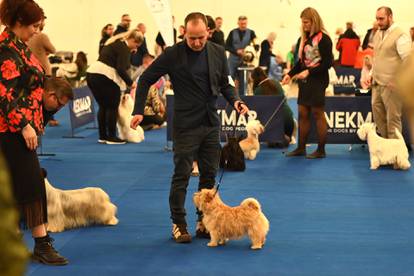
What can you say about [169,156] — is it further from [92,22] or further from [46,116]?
[92,22]

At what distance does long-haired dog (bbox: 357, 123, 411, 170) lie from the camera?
22.1 feet

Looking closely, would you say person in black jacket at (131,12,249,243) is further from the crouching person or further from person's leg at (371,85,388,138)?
person's leg at (371,85,388,138)

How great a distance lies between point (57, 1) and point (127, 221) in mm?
15216

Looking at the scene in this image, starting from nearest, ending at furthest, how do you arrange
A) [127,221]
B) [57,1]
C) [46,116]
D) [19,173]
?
[19,173] < [46,116] < [127,221] < [57,1]

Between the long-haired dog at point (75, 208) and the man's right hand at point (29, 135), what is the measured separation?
3.83 ft

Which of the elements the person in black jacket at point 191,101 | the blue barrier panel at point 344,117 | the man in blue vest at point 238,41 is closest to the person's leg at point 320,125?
the blue barrier panel at point 344,117

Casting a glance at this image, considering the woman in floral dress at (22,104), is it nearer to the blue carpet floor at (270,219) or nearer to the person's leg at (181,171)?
the blue carpet floor at (270,219)

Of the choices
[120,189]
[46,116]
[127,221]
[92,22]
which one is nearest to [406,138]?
[120,189]

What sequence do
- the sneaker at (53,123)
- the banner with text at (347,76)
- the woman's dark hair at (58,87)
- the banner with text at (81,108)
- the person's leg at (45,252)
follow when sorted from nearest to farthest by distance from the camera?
the woman's dark hair at (58,87) < the person's leg at (45,252) < the banner with text at (81,108) < the sneaker at (53,123) < the banner with text at (347,76)

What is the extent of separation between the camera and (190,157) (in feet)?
13.7

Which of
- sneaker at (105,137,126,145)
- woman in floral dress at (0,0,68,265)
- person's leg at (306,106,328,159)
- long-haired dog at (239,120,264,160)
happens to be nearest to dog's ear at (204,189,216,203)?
woman in floral dress at (0,0,68,265)

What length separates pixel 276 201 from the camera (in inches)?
214

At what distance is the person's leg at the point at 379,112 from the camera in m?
7.25

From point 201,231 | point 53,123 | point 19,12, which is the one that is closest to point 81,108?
point 53,123
